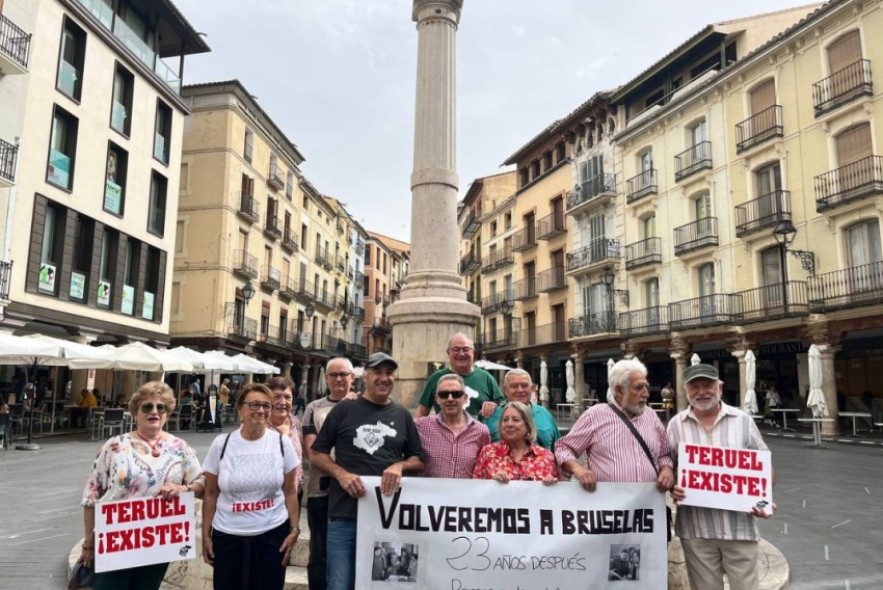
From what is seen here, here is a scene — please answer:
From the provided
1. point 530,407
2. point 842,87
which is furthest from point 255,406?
point 842,87

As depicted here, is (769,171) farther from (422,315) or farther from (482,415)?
(482,415)

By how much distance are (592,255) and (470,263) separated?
680 inches

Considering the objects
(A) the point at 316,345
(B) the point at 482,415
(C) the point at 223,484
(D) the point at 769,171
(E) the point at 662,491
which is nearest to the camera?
(C) the point at 223,484

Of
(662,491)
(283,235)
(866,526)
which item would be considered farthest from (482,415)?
(283,235)

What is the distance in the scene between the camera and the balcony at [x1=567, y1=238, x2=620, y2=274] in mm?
32250

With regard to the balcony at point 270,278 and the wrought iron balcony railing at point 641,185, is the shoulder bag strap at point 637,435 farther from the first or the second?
the balcony at point 270,278

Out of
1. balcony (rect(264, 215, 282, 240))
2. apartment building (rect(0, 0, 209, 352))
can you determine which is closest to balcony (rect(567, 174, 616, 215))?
balcony (rect(264, 215, 282, 240))

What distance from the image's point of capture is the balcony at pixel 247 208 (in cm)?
3303

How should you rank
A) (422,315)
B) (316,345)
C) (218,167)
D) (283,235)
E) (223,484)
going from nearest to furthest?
1. (223,484)
2. (422,315)
3. (218,167)
4. (283,235)
5. (316,345)

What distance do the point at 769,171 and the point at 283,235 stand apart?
1049 inches

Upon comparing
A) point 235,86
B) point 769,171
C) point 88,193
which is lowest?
point 88,193

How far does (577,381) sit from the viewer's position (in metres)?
33.8

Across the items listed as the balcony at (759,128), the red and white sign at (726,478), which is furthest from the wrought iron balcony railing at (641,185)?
the red and white sign at (726,478)

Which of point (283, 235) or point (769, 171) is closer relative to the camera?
point (769, 171)
